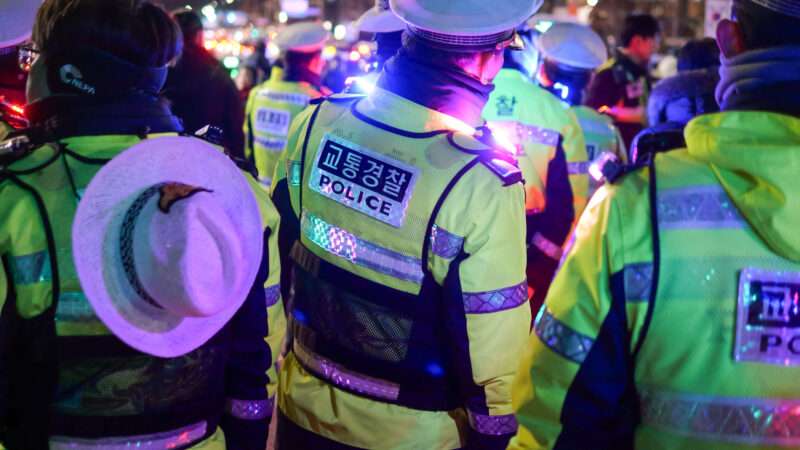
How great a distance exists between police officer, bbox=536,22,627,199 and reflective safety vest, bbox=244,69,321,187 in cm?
208

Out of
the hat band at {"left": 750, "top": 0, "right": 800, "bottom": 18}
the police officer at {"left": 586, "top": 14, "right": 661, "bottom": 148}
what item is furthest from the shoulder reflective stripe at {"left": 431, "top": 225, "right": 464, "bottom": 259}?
the police officer at {"left": 586, "top": 14, "right": 661, "bottom": 148}

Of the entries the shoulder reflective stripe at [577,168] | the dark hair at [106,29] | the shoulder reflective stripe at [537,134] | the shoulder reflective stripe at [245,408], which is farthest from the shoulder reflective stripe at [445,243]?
the shoulder reflective stripe at [577,168]

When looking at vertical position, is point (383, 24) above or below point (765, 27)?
below

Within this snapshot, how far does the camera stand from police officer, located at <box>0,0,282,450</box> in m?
2.18

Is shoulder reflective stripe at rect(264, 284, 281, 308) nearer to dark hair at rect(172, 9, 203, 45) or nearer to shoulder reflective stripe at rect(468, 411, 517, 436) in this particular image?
shoulder reflective stripe at rect(468, 411, 517, 436)

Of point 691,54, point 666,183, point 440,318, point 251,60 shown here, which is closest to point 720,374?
point 666,183

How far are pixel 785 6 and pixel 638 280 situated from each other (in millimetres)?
725

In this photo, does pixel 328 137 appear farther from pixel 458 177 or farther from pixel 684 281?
pixel 684 281

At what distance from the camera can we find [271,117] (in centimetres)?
684

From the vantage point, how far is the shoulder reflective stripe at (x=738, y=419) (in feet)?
6.24

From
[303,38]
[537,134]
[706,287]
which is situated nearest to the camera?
[706,287]

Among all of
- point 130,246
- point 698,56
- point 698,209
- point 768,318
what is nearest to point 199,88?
point 698,56

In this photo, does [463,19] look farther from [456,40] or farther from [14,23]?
[14,23]

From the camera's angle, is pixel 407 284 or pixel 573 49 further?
pixel 573 49
